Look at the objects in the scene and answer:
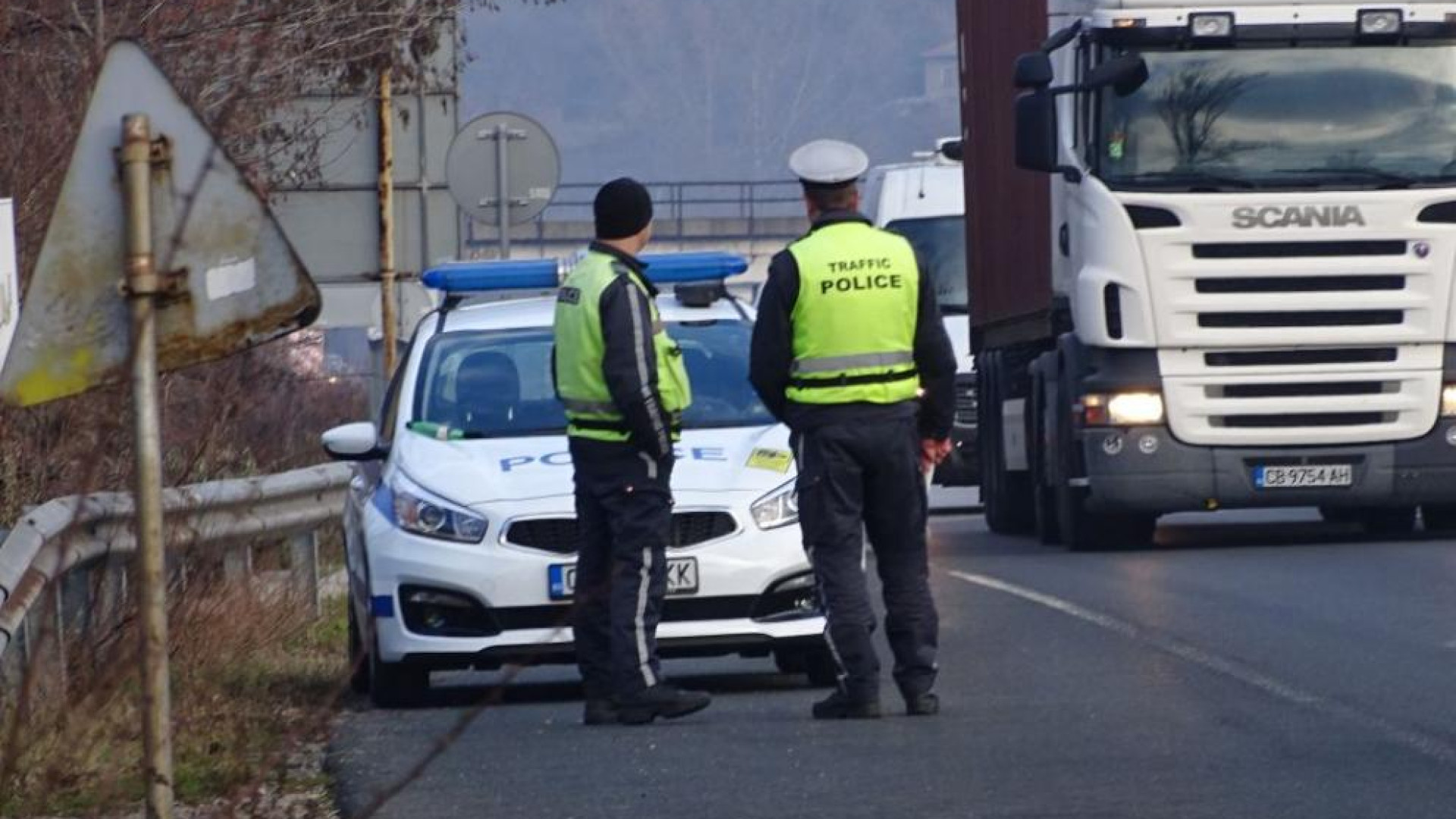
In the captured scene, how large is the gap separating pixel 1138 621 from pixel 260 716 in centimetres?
459

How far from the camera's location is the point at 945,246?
27422mm

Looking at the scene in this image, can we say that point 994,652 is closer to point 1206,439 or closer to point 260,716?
point 260,716

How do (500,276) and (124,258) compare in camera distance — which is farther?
(500,276)

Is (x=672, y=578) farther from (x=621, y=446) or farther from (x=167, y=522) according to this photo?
(x=167, y=522)

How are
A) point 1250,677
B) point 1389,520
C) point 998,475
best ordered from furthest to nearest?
point 998,475
point 1389,520
point 1250,677

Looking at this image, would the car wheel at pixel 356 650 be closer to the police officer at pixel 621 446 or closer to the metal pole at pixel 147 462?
the police officer at pixel 621 446

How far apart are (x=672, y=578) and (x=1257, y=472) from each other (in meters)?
8.14

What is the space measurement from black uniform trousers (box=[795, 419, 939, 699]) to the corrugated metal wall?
9240 mm

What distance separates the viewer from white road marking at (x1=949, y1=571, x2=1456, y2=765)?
360 inches

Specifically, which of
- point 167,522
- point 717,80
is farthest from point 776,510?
point 717,80

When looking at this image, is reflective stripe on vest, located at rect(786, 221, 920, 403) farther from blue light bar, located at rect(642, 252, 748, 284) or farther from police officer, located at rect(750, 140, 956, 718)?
blue light bar, located at rect(642, 252, 748, 284)

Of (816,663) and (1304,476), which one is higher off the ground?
(1304,476)

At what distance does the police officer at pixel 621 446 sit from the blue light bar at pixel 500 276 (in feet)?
6.86

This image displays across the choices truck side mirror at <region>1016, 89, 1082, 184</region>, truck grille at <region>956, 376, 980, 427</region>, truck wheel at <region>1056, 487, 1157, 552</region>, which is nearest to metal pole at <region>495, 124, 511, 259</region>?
truck wheel at <region>1056, 487, 1157, 552</region>
